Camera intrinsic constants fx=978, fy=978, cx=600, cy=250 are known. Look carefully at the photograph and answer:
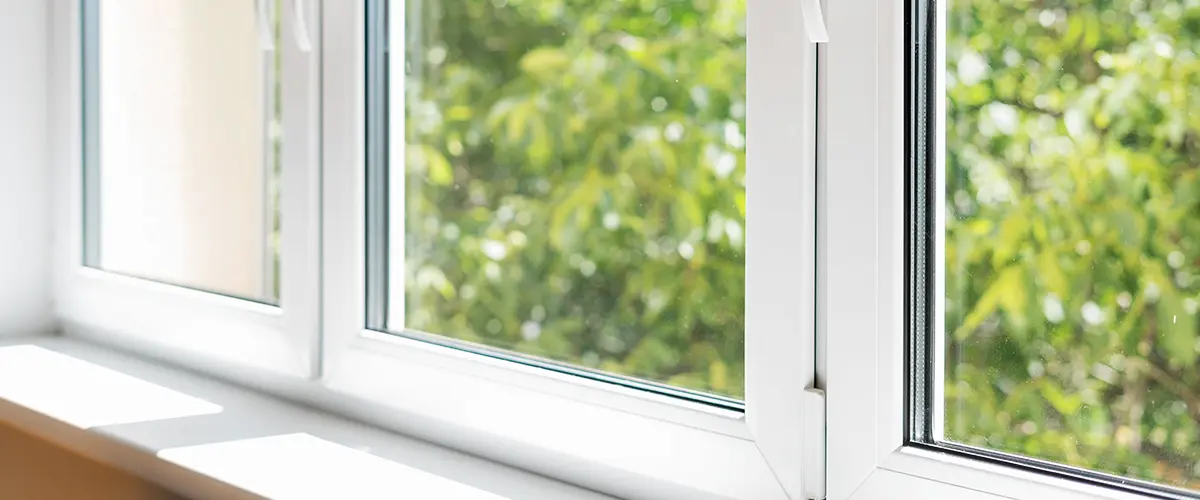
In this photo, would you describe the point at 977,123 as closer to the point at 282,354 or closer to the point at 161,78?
the point at 282,354

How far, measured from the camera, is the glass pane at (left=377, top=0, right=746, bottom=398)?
0.89 meters

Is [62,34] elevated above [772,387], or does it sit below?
above

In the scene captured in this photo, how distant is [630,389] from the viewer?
2.90 feet

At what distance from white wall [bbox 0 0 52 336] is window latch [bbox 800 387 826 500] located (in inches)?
53.3

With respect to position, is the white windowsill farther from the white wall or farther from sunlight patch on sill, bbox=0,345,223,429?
the white wall

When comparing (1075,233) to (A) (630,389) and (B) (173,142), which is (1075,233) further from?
(B) (173,142)

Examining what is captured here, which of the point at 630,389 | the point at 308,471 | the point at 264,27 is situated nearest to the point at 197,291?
the point at 264,27

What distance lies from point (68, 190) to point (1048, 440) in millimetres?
1456

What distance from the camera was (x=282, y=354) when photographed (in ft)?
3.97

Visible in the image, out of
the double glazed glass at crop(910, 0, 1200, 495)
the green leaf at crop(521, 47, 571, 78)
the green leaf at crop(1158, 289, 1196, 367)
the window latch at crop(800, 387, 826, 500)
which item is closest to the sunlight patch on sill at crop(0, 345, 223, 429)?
the green leaf at crop(521, 47, 571, 78)

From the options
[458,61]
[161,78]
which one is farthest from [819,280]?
[161,78]

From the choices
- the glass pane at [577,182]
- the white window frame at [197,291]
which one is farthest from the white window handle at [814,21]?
the white window frame at [197,291]

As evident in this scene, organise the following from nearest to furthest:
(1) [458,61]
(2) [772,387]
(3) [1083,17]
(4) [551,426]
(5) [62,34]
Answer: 1. (3) [1083,17]
2. (2) [772,387]
3. (4) [551,426]
4. (1) [458,61]
5. (5) [62,34]

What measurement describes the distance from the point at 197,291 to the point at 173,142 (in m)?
0.29
